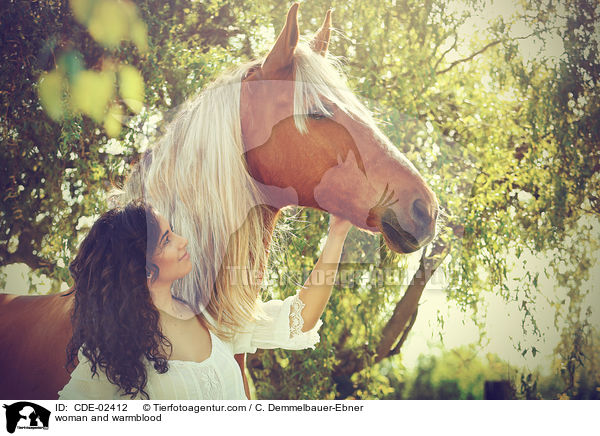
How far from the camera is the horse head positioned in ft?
2.78

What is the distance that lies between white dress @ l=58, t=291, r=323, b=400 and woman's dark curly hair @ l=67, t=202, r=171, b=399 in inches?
1.2

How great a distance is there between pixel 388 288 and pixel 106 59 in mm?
1184

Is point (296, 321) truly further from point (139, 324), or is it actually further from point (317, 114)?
point (317, 114)

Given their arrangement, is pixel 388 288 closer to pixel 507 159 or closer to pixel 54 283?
pixel 507 159

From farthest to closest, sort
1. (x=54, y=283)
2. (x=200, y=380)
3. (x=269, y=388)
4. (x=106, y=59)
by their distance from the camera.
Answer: (x=269, y=388), (x=106, y=59), (x=54, y=283), (x=200, y=380)

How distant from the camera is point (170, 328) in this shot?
0.92 meters

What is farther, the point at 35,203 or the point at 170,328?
the point at 35,203

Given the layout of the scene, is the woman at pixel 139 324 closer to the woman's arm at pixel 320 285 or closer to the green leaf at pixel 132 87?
the woman's arm at pixel 320 285

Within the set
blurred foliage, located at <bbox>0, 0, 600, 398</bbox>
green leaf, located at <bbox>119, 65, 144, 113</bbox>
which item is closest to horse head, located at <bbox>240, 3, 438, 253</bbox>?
blurred foliage, located at <bbox>0, 0, 600, 398</bbox>

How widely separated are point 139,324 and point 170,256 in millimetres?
137
